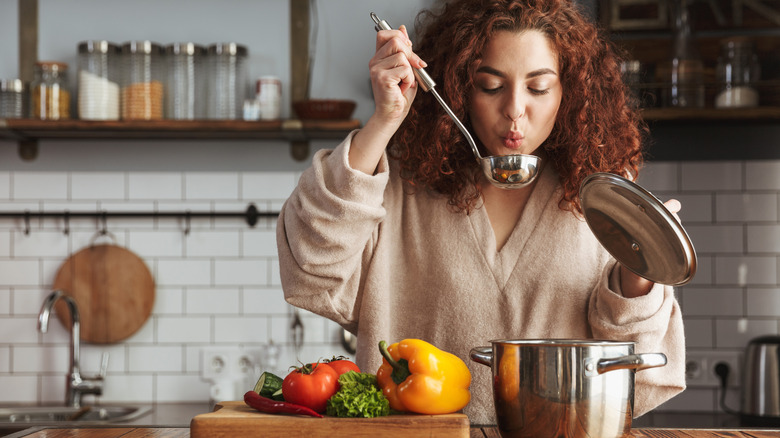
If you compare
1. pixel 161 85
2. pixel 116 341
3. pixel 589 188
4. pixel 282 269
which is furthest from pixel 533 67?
pixel 116 341

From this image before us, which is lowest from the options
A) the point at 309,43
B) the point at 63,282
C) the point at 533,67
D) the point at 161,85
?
the point at 63,282

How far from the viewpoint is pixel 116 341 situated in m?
2.66

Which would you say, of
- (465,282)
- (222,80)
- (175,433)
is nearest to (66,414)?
(222,80)

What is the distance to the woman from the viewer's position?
118cm

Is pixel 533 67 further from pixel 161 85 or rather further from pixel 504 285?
pixel 161 85

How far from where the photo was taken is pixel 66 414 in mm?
2496

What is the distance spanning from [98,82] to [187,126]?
349 millimetres

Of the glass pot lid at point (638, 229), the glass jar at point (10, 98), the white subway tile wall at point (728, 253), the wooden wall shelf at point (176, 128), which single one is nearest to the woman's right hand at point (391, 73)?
the glass pot lid at point (638, 229)

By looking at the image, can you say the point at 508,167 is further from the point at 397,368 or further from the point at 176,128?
the point at 176,128

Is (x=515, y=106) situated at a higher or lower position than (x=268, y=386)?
higher

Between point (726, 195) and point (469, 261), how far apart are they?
1.62 meters

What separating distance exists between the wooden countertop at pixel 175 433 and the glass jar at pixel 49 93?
172cm

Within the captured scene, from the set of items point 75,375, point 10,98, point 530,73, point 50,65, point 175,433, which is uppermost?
point 50,65

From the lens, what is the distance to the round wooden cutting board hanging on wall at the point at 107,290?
2.66 meters
